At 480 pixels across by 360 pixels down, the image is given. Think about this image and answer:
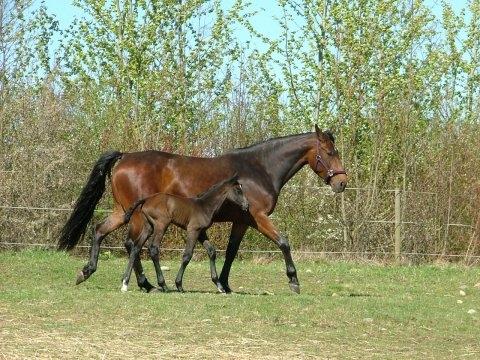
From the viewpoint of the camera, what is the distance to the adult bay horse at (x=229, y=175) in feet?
48.8

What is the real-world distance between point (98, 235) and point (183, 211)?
138 cm

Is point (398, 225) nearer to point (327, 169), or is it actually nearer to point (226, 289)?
point (327, 169)

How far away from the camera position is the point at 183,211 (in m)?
14.3

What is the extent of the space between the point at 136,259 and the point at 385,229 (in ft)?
32.7

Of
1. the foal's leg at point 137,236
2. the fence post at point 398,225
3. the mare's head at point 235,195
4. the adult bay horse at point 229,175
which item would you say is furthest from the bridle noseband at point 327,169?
the fence post at point 398,225

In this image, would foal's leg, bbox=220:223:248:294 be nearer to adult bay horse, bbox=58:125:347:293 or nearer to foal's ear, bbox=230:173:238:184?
adult bay horse, bbox=58:125:347:293

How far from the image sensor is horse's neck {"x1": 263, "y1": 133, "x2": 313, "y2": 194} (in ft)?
50.1

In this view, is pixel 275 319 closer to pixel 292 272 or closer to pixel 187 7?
pixel 292 272

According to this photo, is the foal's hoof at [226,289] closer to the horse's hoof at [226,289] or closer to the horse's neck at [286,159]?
the horse's hoof at [226,289]

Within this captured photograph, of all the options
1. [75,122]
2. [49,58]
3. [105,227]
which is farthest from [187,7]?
[105,227]

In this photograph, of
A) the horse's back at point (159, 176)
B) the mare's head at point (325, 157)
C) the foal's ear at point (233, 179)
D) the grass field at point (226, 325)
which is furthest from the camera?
the mare's head at point (325, 157)

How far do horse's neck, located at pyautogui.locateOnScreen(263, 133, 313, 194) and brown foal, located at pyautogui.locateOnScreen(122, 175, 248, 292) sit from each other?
860 millimetres

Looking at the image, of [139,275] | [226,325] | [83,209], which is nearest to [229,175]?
[139,275]

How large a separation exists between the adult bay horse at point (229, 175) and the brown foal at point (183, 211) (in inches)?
13.3
